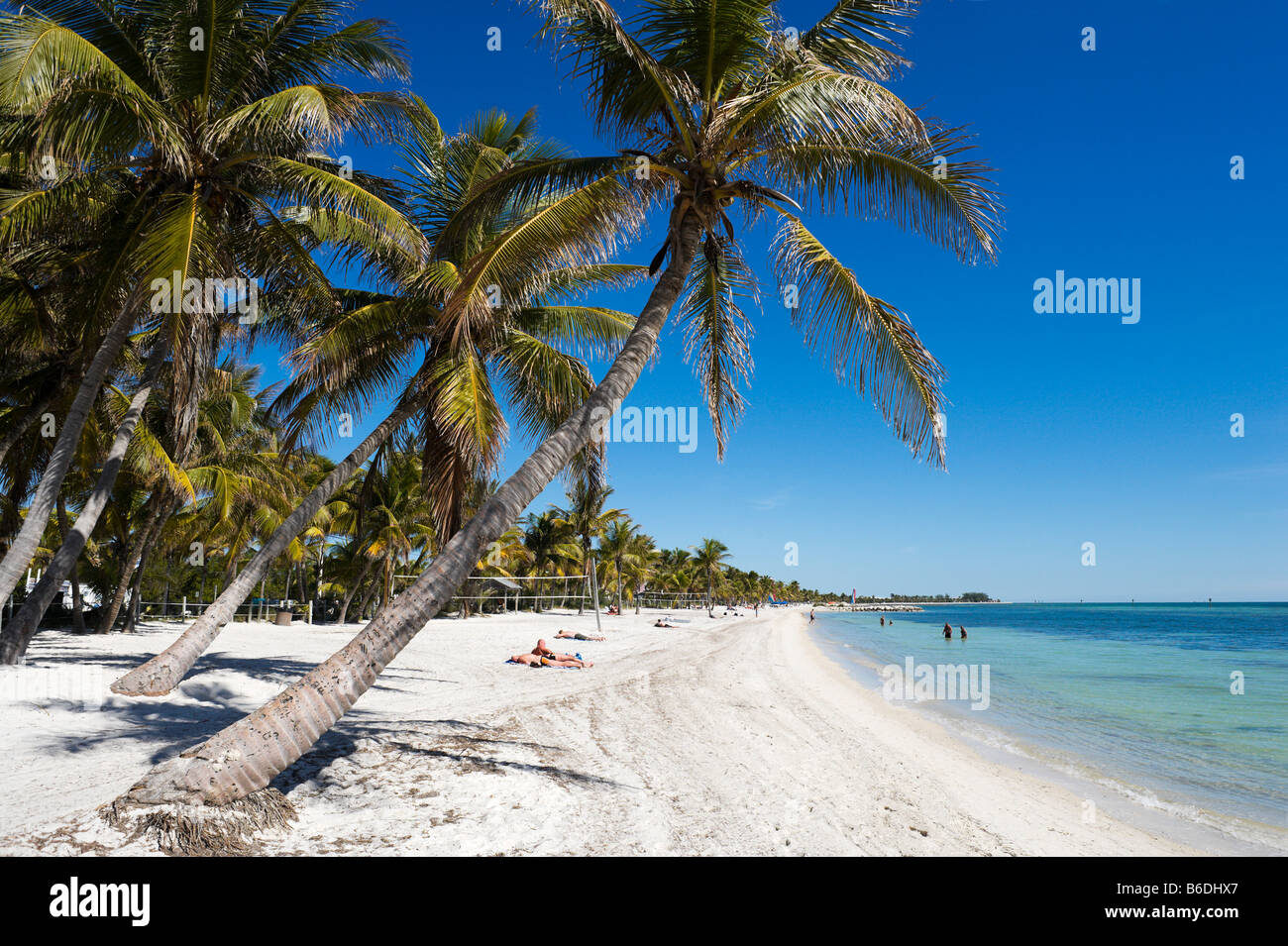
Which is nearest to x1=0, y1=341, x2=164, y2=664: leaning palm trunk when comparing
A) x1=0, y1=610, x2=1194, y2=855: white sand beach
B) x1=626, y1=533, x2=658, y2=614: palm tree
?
x1=0, y1=610, x2=1194, y2=855: white sand beach

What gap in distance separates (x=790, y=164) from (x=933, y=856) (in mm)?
6085

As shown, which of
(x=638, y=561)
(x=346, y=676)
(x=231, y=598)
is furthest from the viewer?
(x=638, y=561)

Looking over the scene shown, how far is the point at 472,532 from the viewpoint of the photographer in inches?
189

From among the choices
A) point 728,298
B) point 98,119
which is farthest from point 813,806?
point 98,119

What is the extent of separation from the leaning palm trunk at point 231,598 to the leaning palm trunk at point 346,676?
4.88 m

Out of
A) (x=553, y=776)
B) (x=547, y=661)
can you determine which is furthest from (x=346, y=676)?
(x=547, y=661)

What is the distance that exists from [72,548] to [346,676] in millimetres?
7095

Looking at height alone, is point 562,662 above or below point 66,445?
below

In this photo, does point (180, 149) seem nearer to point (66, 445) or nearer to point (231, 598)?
point (66, 445)

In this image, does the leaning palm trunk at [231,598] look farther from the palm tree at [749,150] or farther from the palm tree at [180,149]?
the palm tree at [749,150]

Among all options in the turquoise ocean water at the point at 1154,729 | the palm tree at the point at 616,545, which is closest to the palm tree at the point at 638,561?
the palm tree at the point at 616,545

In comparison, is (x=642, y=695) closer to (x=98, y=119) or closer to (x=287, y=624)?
(x=98, y=119)

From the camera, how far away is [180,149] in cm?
730

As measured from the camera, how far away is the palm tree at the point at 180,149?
676 cm
